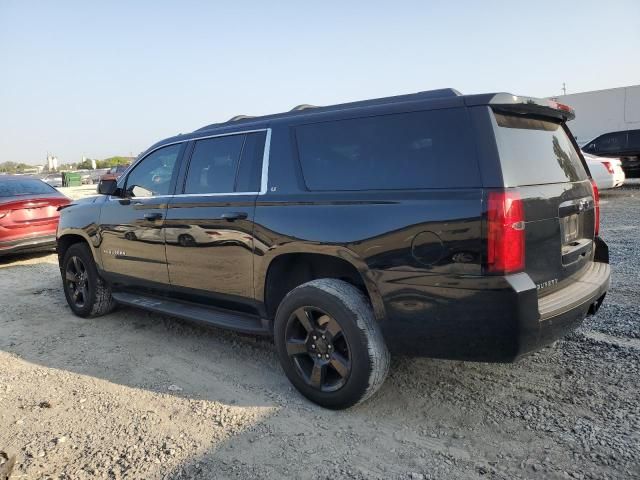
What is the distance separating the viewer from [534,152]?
298cm

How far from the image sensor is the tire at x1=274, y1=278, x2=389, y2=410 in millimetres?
2945

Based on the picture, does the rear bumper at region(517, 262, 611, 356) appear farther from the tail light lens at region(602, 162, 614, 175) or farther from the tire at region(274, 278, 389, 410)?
the tail light lens at region(602, 162, 614, 175)

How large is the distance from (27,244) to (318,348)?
7005mm

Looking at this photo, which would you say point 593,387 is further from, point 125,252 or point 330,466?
point 125,252

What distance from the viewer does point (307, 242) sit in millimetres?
3203

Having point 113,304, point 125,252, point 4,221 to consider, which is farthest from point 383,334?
point 4,221

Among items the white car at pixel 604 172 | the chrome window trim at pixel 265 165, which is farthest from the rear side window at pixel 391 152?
the white car at pixel 604 172

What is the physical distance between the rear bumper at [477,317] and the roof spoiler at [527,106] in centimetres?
94

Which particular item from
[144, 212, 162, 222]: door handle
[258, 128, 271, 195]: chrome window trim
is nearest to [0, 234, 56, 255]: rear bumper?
[144, 212, 162, 222]: door handle

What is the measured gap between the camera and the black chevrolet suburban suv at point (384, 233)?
2.61 m

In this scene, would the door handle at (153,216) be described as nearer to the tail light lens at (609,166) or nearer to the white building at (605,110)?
the tail light lens at (609,166)

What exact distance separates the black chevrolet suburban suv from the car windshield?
600 cm

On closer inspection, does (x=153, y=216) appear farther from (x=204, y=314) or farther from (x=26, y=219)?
(x=26, y=219)

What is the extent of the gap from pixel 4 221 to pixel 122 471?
A: 22.9ft
